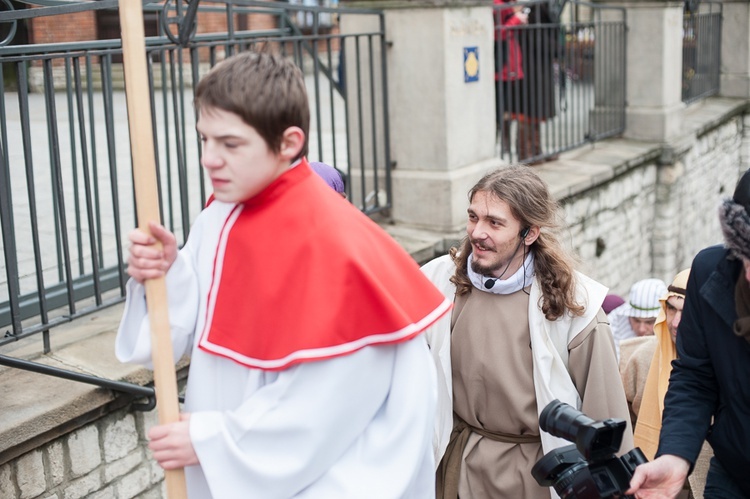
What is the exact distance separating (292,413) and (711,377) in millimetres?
1285

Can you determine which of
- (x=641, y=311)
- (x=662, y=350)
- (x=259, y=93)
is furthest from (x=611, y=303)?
(x=259, y=93)

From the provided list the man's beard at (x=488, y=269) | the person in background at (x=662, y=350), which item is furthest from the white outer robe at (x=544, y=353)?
the person in background at (x=662, y=350)

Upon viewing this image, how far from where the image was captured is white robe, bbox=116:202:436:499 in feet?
6.61

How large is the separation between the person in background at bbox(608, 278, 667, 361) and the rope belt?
6.26 feet

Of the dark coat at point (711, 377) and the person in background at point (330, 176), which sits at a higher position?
the person in background at point (330, 176)

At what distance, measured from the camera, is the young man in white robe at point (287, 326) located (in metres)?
1.99

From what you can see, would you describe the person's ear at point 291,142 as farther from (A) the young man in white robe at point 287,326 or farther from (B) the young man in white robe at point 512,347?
(B) the young man in white robe at point 512,347

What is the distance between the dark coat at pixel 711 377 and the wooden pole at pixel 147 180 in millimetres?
1350

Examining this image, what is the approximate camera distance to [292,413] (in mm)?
2002

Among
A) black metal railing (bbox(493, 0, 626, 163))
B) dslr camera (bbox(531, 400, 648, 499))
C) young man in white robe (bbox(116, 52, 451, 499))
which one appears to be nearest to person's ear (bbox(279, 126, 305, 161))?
young man in white robe (bbox(116, 52, 451, 499))

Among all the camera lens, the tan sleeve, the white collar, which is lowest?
the tan sleeve

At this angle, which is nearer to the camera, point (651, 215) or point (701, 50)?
point (651, 215)

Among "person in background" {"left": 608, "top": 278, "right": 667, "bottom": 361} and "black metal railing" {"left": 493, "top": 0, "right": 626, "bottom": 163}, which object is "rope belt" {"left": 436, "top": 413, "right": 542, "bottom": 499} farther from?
"black metal railing" {"left": 493, "top": 0, "right": 626, "bottom": 163}

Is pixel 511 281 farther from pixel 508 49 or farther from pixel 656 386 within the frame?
pixel 508 49
